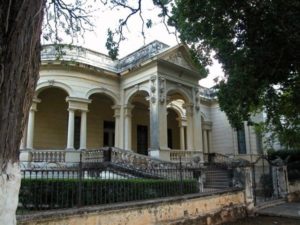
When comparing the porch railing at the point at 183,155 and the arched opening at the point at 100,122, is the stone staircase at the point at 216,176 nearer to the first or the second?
the porch railing at the point at 183,155

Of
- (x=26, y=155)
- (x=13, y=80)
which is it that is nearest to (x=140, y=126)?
(x=26, y=155)

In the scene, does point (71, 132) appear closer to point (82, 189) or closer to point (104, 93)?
point (104, 93)

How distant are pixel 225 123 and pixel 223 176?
405 inches

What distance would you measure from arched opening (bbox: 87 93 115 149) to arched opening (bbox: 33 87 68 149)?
5.20 feet

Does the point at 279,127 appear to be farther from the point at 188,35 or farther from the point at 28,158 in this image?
the point at 28,158

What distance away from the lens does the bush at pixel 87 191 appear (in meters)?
6.72

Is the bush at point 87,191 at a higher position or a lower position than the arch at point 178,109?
lower

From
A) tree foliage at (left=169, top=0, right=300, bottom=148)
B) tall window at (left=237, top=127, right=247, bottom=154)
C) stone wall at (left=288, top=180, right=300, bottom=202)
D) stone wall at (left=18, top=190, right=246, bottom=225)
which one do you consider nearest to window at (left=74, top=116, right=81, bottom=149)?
tree foliage at (left=169, top=0, right=300, bottom=148)

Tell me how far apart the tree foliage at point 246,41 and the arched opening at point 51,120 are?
10.3 meters

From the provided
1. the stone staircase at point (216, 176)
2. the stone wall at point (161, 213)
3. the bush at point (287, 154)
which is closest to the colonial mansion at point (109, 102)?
the stone staircase at point (216, 176)

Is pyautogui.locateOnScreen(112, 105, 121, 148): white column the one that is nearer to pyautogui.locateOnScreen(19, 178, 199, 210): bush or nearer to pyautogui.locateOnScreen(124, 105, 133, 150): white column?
pyautogui.locateOnScreen(124, 105, 133, 150): white column

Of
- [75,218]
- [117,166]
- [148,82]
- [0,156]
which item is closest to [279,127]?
[148,82]

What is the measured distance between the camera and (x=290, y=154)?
20219 mm

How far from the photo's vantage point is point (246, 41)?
10.5 m
